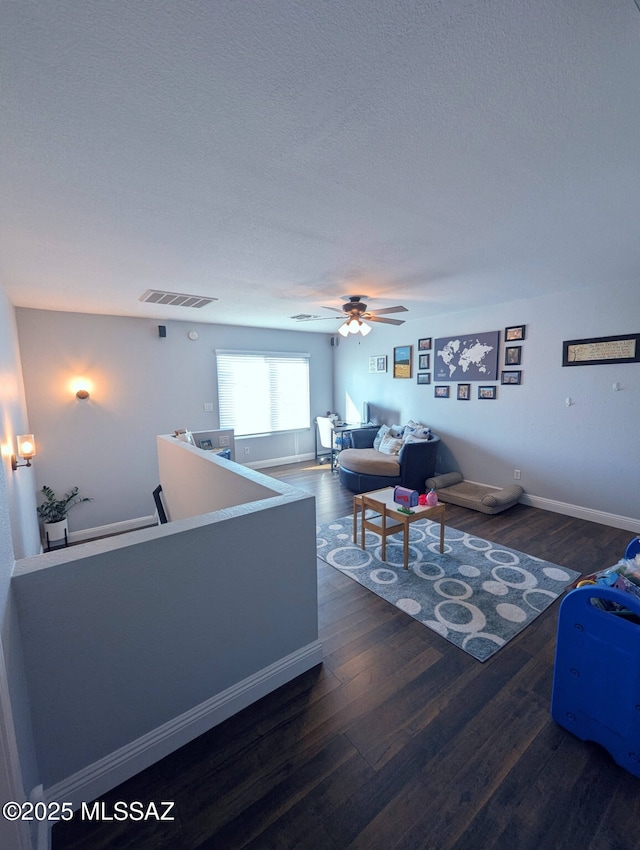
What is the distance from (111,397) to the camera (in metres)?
4.39

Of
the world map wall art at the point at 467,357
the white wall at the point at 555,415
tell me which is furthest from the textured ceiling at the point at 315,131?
the world map wall art at the point at 467,357

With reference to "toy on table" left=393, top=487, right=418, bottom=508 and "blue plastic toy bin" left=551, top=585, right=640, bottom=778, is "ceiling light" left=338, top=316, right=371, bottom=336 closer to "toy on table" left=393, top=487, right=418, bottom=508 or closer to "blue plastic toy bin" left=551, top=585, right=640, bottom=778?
"toy on table" left=393, top=487, right=418, bottom=508

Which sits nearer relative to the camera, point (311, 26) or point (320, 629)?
point (311, 26)

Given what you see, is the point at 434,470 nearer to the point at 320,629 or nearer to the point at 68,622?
the point at 320,629

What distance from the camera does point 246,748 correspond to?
1491mm

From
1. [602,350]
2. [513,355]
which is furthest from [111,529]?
[602,350]

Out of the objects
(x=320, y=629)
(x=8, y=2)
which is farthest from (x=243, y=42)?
(x=320, y=629)

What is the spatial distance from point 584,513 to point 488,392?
67.5 inches

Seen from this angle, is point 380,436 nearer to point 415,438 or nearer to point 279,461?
point 415,438

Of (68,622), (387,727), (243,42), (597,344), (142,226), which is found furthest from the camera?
(597,344)

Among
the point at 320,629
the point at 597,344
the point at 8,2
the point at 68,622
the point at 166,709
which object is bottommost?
the point at 320,629

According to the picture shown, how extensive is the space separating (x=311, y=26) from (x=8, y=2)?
0.70 meters

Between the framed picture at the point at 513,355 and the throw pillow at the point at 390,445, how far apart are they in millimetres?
1726

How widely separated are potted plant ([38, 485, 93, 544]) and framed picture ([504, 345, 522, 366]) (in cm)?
553
